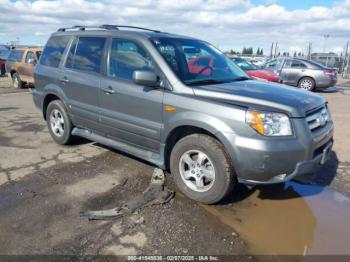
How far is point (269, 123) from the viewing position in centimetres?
336

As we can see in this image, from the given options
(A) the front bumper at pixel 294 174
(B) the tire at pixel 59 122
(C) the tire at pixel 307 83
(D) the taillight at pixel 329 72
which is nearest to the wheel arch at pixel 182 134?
(A) the front bumper at pixel 294 174

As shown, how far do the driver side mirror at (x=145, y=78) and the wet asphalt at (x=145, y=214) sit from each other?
1.35 m

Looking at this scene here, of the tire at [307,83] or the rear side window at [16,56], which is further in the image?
the tire at [307,83]

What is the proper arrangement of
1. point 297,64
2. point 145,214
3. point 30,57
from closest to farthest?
point 145,214, point 30,57, point 297,64

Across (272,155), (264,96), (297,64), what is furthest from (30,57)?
(272,155)

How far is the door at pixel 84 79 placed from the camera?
4855 millimetres

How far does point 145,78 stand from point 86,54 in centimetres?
166

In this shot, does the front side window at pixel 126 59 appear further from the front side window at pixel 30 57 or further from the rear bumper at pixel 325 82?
the rear bumper at pixel 325 82

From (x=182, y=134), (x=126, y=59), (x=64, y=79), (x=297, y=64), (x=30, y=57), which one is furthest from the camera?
(x=297, y=64)

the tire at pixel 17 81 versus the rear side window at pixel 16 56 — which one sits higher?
the rear side window at pixel 16 56

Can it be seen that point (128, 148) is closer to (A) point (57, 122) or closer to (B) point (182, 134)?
(B) point (182, 134)

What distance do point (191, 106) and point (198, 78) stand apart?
0.60 m

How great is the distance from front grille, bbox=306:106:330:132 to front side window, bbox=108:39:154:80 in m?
1.95

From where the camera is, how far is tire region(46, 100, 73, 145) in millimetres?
5598
